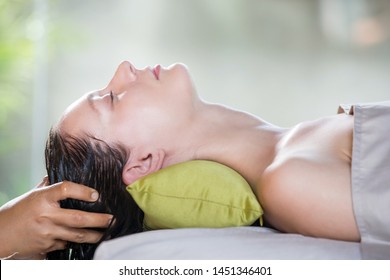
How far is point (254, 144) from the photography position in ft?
5.38

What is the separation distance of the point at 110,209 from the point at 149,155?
0.62 ft

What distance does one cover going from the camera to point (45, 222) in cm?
146

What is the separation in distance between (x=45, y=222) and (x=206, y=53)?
2.83 m

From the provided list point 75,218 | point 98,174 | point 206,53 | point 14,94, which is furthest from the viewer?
point 206,53

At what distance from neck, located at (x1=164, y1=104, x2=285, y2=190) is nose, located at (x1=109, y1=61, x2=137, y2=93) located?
23 centimetres

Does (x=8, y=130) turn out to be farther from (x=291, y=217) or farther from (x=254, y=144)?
(x=291, y=217)

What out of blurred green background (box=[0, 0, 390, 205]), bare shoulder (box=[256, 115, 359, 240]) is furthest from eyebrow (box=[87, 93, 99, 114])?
blurred green background (box=[0, 0, 390, 205])

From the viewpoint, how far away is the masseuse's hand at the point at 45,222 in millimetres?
1452

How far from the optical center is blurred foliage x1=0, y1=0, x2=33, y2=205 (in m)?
3.95

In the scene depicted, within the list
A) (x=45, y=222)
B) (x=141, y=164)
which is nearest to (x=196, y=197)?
(x=141, y=164)

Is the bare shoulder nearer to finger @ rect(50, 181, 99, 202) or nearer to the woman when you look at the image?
the woman

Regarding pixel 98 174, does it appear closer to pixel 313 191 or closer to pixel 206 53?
pixel 313 191

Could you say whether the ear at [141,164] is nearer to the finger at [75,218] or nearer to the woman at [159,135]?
the woman at [159,135]
